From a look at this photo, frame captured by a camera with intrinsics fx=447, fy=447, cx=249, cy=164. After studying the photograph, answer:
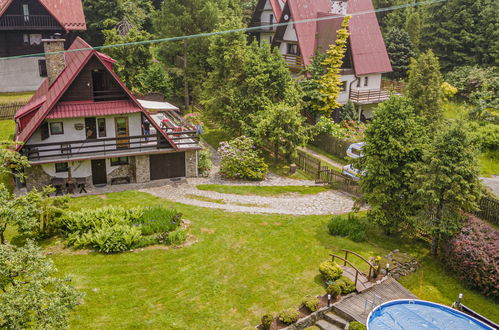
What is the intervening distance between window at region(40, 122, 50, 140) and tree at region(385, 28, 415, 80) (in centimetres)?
4522

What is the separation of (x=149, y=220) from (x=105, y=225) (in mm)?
2248

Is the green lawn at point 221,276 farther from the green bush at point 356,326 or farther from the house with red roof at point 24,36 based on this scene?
the house with red roof at point 24,36

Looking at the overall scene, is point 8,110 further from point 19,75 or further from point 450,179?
point 450,179

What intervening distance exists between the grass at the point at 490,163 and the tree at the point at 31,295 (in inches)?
1336

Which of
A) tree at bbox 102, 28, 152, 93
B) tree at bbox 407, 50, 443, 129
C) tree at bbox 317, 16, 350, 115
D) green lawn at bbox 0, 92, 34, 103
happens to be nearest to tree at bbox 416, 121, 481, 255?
tree at bbox 407, 50, 443, 129

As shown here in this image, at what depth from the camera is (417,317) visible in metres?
A: 18.2

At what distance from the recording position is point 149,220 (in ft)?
78.3

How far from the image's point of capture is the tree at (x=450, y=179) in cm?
2216

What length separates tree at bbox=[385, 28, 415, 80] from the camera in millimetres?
58938

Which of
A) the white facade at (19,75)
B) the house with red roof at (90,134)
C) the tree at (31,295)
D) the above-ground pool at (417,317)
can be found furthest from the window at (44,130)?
the white facade at (19,75)

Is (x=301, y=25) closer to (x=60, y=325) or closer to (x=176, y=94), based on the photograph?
(x=176, y=94)

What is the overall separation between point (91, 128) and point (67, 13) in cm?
2799

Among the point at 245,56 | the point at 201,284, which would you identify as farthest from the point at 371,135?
the point at 245,56

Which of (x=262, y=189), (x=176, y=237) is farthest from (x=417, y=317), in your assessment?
(x=262, y=189)
